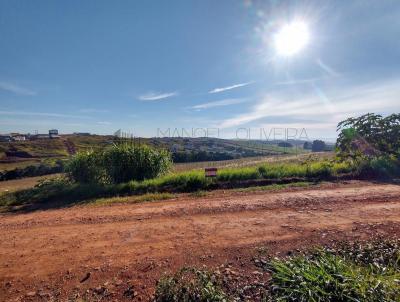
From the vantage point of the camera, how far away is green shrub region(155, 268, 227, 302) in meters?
2.93

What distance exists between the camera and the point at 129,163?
33.5ft

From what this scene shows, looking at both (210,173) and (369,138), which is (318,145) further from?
(210,173)

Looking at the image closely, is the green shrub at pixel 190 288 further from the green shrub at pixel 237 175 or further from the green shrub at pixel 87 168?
the green shrub at pixel 87 168

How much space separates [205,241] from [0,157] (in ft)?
203

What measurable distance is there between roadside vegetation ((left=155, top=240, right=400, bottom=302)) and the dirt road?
0.96ft

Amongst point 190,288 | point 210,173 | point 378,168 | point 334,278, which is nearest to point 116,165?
point 210,173

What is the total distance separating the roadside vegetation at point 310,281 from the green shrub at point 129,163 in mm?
7271

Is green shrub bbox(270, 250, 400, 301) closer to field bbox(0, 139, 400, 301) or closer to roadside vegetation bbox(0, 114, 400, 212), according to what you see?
field bbox(0, 139, 400, 301)

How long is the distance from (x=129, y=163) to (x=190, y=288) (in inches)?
305

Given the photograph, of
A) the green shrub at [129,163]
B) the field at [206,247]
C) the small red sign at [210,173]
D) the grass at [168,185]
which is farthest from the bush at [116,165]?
the field at [206,247]

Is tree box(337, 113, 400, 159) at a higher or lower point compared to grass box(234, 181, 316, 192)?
higher

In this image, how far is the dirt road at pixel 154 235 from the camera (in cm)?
331

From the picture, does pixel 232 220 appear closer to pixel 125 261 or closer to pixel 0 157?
pixel 125 261

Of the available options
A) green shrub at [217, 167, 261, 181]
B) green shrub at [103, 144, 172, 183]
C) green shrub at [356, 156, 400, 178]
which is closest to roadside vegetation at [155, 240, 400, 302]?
green shrub at [217, 167, 261, 181]
